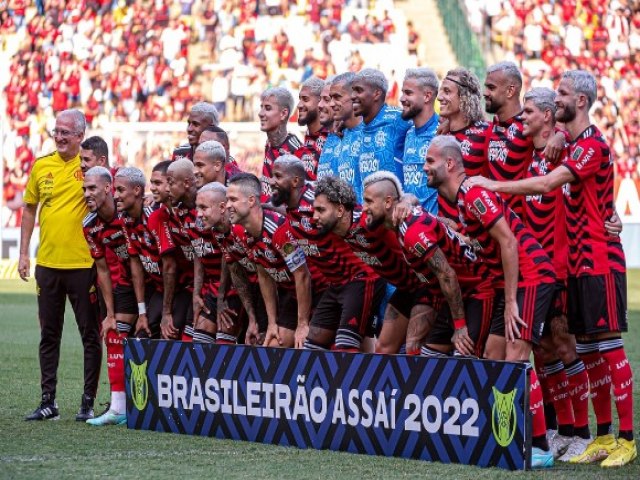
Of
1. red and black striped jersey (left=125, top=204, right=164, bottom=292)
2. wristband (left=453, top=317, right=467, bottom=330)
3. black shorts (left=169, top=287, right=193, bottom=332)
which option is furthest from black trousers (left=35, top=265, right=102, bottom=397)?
wristband (left=453, top=317, right=467, bottom=330)

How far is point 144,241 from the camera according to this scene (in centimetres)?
827

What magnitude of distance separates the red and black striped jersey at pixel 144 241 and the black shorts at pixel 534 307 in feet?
9.12

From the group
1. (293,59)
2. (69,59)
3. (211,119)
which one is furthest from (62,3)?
(211,119)

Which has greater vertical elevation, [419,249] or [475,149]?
[475,149]

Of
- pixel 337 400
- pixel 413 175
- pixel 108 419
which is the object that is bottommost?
pixel 108 419

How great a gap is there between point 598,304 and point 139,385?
112 inches

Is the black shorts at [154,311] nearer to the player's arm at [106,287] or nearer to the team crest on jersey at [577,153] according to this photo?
the player's arm at [106,287]

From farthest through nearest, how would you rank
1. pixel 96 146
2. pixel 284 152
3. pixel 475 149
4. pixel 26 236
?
1. pixel 284 152
2. pixel 26 236
3. pixel 96 146
4. pixel 475 149

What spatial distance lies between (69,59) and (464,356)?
22.4 meters

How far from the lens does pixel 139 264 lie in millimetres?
8336

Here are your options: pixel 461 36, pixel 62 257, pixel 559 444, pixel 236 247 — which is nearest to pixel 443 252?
pixel 559 444

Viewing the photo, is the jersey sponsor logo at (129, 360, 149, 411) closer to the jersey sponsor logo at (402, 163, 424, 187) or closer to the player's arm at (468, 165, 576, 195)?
the jersey sponsor logo at (402, 163, 424, 187)

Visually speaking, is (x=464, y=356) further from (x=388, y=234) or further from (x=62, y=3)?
(x=62, y=3)

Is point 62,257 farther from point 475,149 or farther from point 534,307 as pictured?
point 534,307
